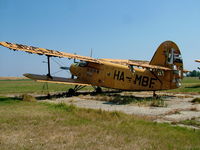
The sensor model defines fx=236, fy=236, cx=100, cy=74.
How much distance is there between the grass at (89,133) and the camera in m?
5.98

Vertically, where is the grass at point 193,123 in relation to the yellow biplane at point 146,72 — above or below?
below

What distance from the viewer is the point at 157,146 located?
5859 millimetres

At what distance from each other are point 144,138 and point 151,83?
12294 millimetres

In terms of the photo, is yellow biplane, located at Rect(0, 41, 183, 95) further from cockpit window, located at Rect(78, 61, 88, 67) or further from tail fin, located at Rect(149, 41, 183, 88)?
cockpit window, located at Rect(78, 61, 88, 67)

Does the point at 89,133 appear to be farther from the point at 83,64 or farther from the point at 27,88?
the point at 27,88

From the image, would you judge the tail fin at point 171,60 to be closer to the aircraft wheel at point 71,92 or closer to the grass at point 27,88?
the aircraft wheel at point 71,92

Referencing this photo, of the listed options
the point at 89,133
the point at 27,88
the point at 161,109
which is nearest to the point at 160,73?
the point at 161,109

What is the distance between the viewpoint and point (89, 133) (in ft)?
23.3

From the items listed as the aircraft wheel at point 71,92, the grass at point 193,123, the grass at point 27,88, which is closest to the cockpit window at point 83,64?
the aircraft wheel at point 71,92

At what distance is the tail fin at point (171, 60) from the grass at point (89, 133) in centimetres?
995

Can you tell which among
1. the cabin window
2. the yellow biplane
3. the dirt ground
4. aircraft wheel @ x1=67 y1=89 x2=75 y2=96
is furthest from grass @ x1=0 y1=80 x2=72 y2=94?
the cabin window

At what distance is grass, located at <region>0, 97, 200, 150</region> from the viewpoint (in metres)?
5.98

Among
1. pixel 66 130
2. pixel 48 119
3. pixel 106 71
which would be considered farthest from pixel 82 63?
pixel 66 130

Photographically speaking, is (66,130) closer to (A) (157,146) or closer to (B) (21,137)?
(B) (21,137)
